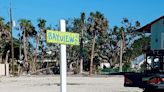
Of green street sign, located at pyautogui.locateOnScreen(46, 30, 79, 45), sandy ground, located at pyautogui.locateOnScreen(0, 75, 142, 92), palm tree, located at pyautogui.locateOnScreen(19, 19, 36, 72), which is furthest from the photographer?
palm tree, located at pyautogui.locateOnScreen(19, 19, 36, 72)

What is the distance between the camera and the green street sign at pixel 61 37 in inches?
425

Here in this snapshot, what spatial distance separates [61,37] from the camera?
36.4 feet

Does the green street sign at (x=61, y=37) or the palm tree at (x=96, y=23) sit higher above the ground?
the palm tree at (x=96, y=23)

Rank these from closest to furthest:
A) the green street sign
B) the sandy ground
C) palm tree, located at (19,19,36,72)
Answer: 1. the green street sign
2. the sandy ground
3. palm tree, located at (19,19,36,72)

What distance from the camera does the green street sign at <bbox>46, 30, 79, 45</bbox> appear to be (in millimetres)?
10798

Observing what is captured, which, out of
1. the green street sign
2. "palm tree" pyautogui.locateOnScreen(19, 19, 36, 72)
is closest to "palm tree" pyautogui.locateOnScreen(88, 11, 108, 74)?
"palm tree" pyautogui.locateOnScreen(19, 19, 36, 72)

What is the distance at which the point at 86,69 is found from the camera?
Answer: 9300cm

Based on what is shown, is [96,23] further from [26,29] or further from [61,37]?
[61,37]

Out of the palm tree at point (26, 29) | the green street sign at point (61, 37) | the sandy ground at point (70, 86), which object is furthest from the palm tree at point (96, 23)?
the green street sign at point (61, 37)

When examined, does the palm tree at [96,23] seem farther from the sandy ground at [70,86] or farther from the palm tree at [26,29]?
the sandy ground at [70,86]

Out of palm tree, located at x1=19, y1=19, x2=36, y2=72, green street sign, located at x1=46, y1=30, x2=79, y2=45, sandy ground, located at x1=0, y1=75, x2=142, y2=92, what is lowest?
sandy ground, located at x1=0, y1=75, x2=142, y2=92

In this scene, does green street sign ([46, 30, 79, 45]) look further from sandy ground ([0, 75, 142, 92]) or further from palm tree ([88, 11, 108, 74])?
palm tree ([88, 11, 108, 74])

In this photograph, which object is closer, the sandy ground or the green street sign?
the green street sign

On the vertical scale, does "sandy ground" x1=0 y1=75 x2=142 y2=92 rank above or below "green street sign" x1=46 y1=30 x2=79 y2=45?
below
